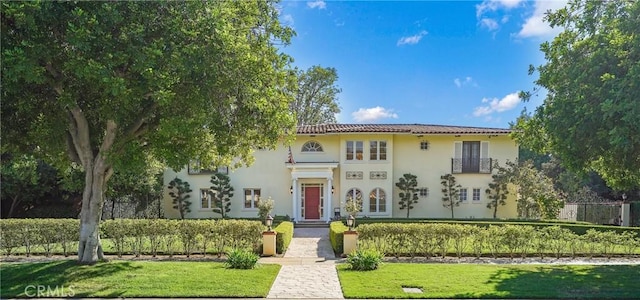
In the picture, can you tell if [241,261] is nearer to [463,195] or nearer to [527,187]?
[463,195]

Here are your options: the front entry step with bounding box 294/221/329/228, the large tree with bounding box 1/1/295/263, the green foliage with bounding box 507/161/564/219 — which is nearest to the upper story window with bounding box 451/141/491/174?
the green foliage with bounding box 507/161/564/219

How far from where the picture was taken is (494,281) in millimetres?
9086

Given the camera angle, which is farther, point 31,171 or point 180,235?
point 31,171

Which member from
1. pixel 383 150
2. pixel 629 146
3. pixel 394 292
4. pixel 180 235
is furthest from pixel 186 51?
pixel 383 150

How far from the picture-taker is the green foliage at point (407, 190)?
78.3ft

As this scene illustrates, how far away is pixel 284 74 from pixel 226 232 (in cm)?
578

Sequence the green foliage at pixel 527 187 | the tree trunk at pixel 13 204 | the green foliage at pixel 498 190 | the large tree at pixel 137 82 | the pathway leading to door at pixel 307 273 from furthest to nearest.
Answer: the green foliage at pixel 498 190
the green foliage at pixel 527 187
the tree trunk at pixel 13 204
the pathway leading to door at pixel 307 273
the large tree at pixel 137 82

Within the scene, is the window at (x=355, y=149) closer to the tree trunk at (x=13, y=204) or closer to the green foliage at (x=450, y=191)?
the green foliage at (x=450, y=191)

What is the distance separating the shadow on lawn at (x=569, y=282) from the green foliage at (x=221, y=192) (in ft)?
55.2

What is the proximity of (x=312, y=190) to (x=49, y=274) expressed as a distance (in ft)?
52.7

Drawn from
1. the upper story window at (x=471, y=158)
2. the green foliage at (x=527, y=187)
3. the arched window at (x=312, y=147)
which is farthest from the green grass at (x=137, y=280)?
the green foliage at (x=527, y=187)

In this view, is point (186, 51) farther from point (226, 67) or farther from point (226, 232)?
point (226, 232)

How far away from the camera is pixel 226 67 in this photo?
872 cm

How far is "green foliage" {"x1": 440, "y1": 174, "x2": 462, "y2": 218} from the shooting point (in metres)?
24.0
